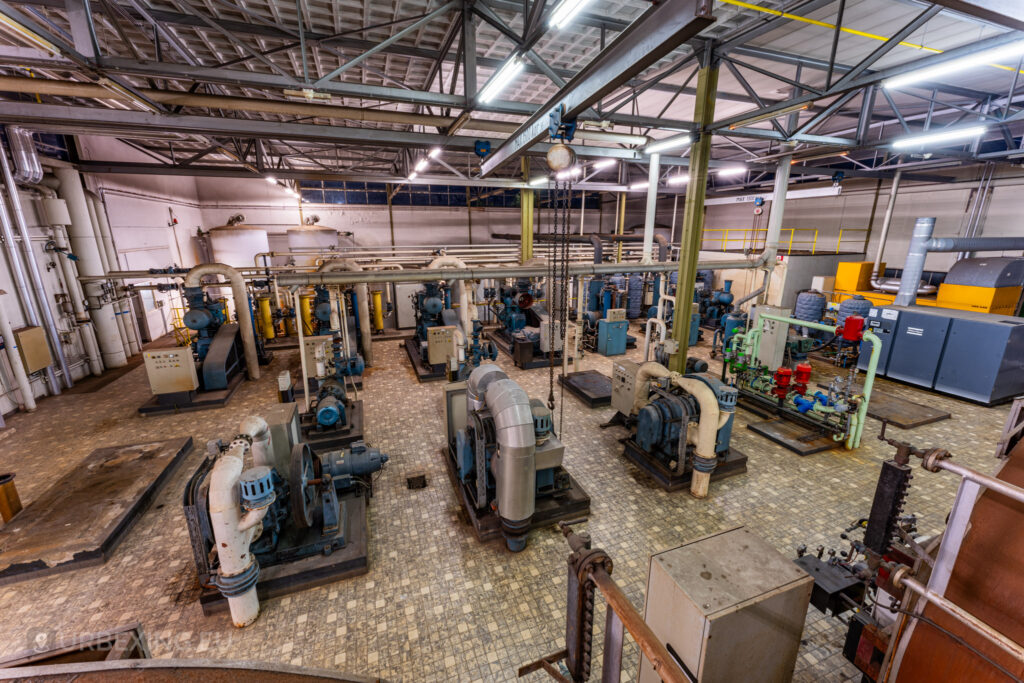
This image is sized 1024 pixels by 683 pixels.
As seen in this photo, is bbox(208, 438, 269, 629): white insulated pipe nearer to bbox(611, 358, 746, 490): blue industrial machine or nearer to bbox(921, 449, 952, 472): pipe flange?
bbox(921, 449, 952, 472): pipe flange

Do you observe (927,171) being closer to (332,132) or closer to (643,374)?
(643,374)

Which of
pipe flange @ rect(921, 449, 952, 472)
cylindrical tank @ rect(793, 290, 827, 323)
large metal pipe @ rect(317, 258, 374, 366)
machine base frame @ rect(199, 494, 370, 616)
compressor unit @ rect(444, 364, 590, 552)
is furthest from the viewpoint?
cylindrical tank @ rect(793, 290, 827, 323)

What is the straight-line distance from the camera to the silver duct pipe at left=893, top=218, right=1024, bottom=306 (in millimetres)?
9500

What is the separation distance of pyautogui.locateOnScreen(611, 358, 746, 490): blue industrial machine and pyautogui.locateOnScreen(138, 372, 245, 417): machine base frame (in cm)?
850

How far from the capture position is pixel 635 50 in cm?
324

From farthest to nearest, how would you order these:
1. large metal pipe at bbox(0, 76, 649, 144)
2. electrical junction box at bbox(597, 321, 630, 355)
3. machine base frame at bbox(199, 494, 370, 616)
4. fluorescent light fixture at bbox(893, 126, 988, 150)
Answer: electrical junction box at bbox(597, 321, 630, 355), fluorescent light fixture at bbox(893, 126, 988, 150), large metal pipe at bbox(0, 76, 649, 144), machine base frame at bbox(199, 494, 370, 616)

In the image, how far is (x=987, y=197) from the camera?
40.4 feet

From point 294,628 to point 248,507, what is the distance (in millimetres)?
1299

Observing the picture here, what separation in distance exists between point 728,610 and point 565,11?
4.80 meters

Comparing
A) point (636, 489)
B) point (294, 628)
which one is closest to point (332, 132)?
point (294, 628)

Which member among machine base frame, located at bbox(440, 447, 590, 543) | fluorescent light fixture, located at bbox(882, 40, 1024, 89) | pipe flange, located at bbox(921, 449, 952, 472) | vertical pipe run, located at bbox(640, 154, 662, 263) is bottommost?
machine base frame, located at bbox(440, 447, 590, 543)

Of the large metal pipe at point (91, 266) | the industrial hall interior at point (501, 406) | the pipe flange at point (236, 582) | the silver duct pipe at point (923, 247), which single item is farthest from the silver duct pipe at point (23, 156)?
the silver duct pipe at point (923, 247)

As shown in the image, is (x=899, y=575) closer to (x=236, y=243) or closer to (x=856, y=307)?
(x=856, y=307)

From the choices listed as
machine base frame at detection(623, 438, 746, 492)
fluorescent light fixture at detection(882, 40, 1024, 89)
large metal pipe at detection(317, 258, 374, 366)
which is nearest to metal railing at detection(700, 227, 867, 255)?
fluorescent light fixture at detection(882, 40, 1024, 89)
